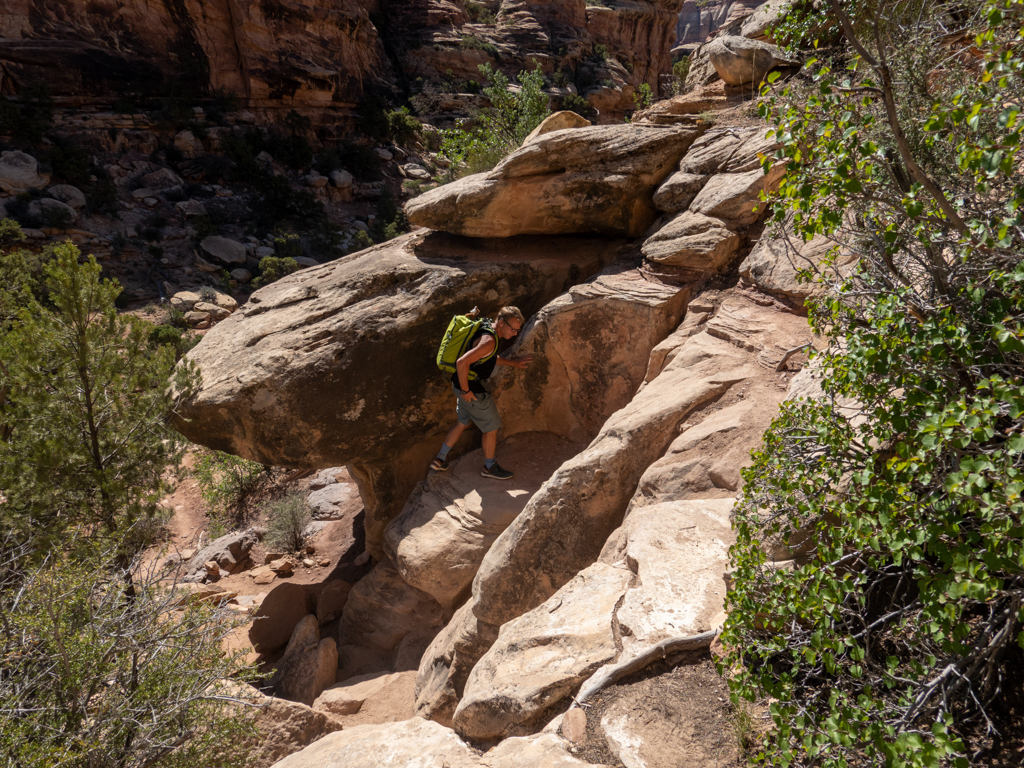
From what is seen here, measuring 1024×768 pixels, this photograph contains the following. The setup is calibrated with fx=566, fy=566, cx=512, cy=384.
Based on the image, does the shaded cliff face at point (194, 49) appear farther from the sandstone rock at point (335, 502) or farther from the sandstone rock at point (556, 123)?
the sandstone rock at point (556, 123)

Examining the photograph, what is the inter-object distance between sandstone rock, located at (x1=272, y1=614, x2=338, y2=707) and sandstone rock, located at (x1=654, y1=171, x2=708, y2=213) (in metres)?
6.97

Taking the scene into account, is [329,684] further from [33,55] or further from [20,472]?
[33,55]

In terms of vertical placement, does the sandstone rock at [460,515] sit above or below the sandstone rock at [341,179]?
below

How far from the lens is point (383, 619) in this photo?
25.0 ft

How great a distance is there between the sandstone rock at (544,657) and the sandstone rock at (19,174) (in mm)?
22562

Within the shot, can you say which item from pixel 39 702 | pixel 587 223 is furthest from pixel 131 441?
pixel 587 223

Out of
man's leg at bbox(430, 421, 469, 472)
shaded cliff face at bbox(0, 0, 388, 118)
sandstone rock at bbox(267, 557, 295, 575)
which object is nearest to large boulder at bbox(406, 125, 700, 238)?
man's leg at bbox(430, 421, 469, 472)

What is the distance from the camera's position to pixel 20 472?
6.15 m

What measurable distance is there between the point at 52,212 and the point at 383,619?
18.2 metres

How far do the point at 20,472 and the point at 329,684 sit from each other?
4.23 meters

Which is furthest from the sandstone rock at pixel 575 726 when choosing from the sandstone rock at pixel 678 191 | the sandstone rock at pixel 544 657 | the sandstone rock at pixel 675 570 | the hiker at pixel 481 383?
the sandstone rock at pixel 678 191

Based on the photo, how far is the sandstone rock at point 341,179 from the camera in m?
25.0

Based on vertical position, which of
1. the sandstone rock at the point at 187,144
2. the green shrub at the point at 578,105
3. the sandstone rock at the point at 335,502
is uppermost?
the green shrub at the point at 578,105

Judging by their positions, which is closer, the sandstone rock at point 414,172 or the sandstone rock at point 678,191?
the sandstone rock at point 678,191
